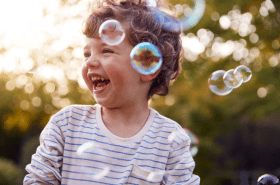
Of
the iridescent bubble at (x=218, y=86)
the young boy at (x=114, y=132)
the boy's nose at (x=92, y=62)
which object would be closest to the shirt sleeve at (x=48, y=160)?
the young boy at (x=114, y=132)

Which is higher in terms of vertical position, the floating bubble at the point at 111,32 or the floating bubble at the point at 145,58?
the floating bubble at the point at 111,32

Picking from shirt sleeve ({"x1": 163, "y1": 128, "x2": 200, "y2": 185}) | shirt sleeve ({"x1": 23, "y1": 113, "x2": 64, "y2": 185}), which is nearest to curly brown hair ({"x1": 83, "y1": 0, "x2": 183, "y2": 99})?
shirt sleeve ({"x1": 163, "y1": 128, "x2": 200, "y2": 185})

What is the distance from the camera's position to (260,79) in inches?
222

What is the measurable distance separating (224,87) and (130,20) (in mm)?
1337

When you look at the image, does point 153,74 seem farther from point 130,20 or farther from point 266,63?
point 266,63

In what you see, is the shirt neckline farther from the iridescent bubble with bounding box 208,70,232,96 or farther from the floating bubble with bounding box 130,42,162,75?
the iridescent bubble with bounding box 208,70,232,96

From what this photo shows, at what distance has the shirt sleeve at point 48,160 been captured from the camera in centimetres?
165

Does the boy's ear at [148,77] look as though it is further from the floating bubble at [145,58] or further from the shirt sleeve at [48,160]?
the shirt sleeve at [48,160]

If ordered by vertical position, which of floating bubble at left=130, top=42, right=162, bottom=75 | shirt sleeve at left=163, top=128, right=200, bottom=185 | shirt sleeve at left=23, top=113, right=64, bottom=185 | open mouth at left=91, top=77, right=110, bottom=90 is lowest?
shirt sleeve at left=163, top=128, right=200, bottom=185

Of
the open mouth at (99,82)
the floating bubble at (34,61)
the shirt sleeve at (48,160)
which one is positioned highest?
the floating bubble at (34,61)

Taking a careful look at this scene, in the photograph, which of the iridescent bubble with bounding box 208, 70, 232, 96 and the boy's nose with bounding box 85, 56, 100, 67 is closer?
the boy's nose with bounding box 85, 56, 100, 67

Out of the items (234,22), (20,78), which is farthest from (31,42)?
(234,22)

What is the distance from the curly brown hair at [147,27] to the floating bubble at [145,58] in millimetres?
51

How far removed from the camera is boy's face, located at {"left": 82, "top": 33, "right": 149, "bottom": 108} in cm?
177
